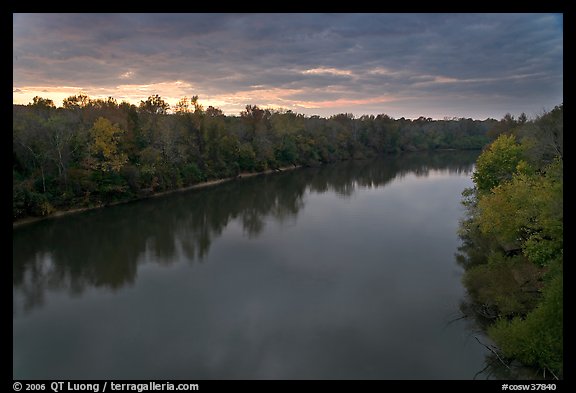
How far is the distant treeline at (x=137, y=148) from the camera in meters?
27.3

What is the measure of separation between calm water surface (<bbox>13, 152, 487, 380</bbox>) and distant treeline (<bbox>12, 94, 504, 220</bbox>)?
2.31 m

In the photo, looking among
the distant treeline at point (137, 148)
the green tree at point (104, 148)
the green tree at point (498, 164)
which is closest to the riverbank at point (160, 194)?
the distant treeline at point (137, 148)

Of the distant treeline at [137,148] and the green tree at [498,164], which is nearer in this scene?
the green tree at [498,164]

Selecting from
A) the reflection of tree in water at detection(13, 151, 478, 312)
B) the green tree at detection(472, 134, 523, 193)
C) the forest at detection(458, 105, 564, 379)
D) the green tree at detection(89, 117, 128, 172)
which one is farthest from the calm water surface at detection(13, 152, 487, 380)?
the green tree at detection(89, 117, 128, 172)

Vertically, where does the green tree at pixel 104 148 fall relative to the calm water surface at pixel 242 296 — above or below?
above

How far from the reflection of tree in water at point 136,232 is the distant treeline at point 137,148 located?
1.71 metres

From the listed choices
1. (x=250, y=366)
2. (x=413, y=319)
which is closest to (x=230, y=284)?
(x=250, y=366)

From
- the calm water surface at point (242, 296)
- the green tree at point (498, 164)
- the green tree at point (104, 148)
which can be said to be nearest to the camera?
the calm water surface at point (242, 296)

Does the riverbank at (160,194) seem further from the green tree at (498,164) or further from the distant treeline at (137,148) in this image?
the green tree at (498,164)

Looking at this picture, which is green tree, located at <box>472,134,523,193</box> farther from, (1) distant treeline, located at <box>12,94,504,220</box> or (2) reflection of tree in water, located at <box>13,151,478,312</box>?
(1) distant treeline, located at <box>12,94,504,220</box>

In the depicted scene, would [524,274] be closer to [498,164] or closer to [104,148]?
[498,164]

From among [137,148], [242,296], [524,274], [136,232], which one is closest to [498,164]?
[524,274]

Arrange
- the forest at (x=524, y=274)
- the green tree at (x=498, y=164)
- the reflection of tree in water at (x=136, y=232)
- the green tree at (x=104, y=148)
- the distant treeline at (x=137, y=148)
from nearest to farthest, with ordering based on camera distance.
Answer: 1. the forest at (x=524, y=274)
2. the reflection of tree in water at (x=136, y=232)
3. the green tree at (x=498, y=164)
4. the distant treeline at (x=137, y=148)
5. the green tree at (x=104, y=148)

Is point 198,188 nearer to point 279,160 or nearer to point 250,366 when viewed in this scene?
point 279,160
